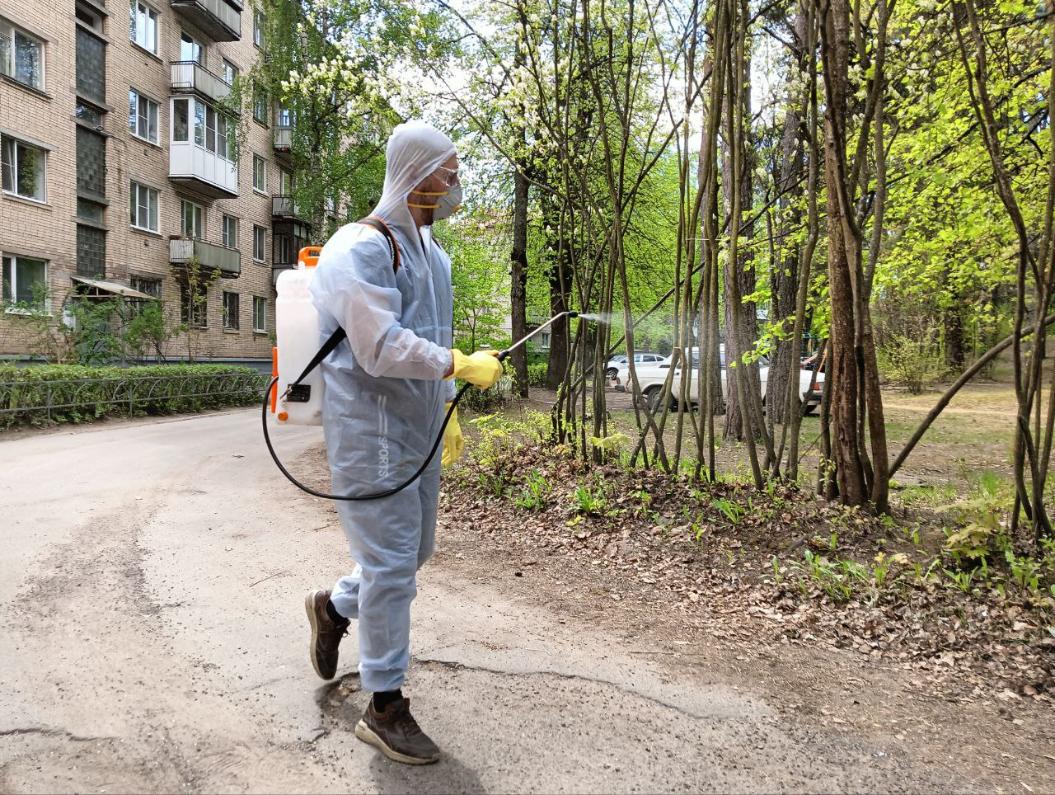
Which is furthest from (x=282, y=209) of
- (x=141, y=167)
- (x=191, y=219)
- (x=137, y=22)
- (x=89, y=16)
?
(x=89, y=16)

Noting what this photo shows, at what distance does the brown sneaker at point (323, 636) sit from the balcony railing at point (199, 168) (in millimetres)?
25163

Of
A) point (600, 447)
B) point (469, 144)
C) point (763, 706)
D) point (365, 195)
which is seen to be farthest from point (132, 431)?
point (365, 195)

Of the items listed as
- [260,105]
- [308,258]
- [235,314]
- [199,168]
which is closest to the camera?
[308,258]

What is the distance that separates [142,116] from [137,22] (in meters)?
2.86

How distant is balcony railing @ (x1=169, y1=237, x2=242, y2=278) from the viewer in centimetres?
2467

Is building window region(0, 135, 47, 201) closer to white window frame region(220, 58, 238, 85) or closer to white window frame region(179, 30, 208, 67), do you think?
white window frame region(179, 30, 208, 67)

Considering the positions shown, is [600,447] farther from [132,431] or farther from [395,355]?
[132,431]

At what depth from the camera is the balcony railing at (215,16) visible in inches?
966

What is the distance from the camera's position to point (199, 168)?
24688mm

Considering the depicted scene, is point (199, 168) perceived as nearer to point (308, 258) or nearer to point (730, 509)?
point (730, 509)

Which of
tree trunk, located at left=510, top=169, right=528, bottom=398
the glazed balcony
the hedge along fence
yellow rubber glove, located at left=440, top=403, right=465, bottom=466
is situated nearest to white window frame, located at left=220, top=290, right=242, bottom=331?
the glazed balcony

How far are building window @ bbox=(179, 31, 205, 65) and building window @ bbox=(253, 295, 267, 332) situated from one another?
8.99 metres

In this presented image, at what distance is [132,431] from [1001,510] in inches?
477

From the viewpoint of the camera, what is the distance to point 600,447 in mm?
6590
